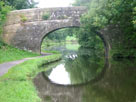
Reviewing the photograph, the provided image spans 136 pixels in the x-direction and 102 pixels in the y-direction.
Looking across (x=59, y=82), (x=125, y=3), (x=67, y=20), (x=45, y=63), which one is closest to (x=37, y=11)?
(x=67, y=20)

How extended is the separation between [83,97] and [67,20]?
1241 cm

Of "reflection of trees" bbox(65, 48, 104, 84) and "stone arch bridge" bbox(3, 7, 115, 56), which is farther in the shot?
"stone arch bridge" bbox(3, 7, 115, 56)

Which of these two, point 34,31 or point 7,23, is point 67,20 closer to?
point 34,31

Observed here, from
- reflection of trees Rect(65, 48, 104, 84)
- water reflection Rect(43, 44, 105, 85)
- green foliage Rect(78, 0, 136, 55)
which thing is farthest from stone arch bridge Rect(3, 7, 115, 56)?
water reflection Rect(43, 44, 105, 85)

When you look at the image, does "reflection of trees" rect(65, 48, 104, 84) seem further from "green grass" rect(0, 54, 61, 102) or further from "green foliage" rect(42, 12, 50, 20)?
"green foliage" rect(42, 12, 50, 20)

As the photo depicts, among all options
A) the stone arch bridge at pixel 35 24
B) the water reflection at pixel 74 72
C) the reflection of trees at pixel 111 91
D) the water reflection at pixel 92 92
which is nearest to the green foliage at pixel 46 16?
the stone arch bridge at pixel 35 24

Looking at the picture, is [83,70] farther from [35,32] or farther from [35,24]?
[35,24]

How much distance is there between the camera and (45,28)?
18.8m

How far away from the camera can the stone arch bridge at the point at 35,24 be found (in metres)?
18.4

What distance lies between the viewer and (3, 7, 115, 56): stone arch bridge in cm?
1839

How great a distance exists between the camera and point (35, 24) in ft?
61.7

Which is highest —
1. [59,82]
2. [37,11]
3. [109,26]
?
[37,11]

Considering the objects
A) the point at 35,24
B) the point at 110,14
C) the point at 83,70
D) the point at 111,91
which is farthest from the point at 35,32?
the point at 111,91

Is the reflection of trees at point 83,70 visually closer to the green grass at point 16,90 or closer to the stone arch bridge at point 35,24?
the green grass at point 16,90
